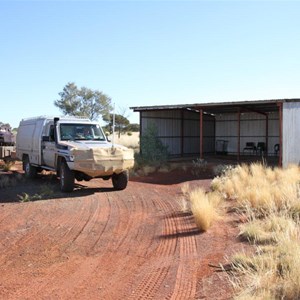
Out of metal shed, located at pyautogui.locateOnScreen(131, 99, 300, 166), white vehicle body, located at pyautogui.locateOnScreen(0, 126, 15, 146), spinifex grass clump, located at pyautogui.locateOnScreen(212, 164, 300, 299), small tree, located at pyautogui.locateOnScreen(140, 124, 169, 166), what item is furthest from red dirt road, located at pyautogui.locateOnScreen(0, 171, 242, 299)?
metal shed, located at pyautogui.locateOnScreen(131, 99, 300, 166)

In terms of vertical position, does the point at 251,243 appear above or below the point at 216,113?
below

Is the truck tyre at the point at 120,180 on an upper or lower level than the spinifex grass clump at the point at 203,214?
upper

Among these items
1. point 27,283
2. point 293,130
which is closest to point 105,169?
point 27,283

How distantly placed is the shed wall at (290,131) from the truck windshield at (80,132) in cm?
903

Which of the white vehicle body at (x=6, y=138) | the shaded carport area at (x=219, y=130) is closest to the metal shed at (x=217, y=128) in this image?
the shaded carport area at (x=219, y=130)

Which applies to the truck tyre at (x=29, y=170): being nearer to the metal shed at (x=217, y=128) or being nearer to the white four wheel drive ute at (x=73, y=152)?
the white four wheel drive ute at (x=73, y=152)

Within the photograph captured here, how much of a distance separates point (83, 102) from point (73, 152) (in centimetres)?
4259

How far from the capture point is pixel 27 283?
5.62 metres

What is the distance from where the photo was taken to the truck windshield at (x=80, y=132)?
1347 cm

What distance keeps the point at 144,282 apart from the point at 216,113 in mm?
27691

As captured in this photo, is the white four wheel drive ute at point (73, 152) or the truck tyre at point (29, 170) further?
the truck tyre at point (29, 170)

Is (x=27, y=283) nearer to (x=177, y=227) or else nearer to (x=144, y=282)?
(x=144, y=282)

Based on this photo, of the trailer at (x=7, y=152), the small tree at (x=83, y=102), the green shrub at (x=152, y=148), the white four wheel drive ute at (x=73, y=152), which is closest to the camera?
the white four wheel drive ute at (x=73, y=152)

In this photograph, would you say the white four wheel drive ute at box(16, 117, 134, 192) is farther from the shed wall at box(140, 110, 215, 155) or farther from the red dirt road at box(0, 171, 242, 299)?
the shed wall at box(140, 110, 215, 155)
